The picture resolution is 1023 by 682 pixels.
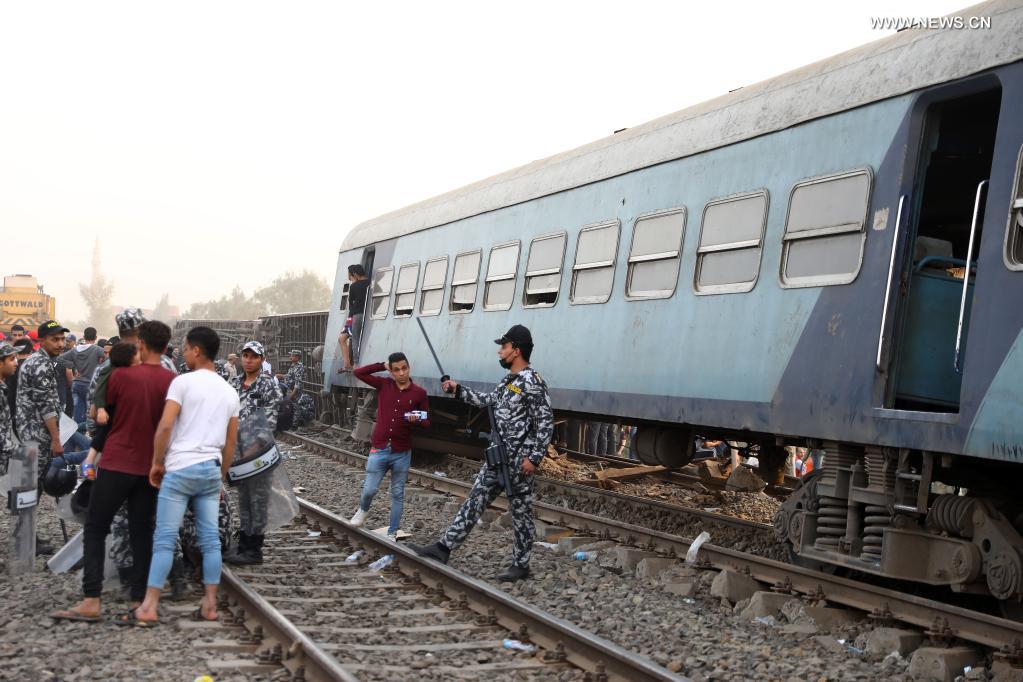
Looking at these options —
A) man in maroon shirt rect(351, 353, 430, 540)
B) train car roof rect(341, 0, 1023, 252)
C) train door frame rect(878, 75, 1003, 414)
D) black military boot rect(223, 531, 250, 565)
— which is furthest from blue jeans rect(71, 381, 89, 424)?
train door frame rect(878, 75, 1003, 414)

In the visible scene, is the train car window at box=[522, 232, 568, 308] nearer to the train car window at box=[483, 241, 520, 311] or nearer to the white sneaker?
the train car window at box=[483, 241, 520, 311]

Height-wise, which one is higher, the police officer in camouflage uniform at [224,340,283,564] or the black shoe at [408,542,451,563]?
the police officer in camouflage uniform at [224,340,283,564]

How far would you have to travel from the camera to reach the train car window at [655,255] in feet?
32.0

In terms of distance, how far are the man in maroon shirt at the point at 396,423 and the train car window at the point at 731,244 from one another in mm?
2649

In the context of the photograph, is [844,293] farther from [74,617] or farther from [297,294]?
[297,294]

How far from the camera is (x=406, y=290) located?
16.7m

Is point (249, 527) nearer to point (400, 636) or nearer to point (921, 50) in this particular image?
point (400, 636)

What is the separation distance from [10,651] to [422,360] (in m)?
9.87

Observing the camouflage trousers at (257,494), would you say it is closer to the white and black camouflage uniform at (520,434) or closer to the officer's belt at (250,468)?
the officer's belt at (250,468)

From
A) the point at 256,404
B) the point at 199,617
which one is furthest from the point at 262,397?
the point at 199,617

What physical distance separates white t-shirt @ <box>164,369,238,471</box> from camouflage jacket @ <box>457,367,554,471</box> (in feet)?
7.31

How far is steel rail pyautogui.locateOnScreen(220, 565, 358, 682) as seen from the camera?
18.1 ft

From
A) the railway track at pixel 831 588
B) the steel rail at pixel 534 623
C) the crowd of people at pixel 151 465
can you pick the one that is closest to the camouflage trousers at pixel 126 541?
the crowd of people at pixel 151 465

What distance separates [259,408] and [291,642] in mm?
2452
